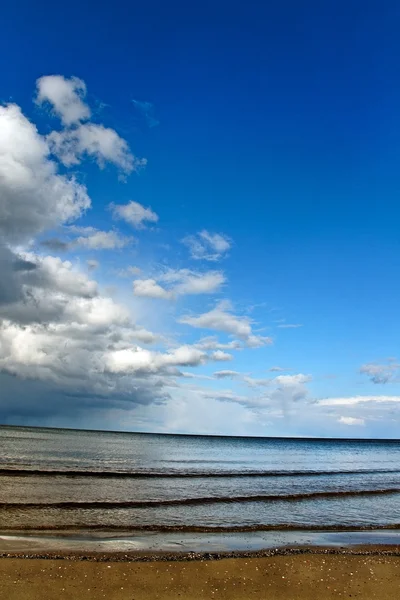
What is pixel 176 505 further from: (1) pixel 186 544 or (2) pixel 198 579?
(2) pixel 198 579

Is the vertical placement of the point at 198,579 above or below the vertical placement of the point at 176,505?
above

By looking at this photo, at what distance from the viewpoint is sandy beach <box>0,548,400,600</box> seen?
1167 centimetres

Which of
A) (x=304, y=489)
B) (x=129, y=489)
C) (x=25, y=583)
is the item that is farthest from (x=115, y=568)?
(x=304, y=489)

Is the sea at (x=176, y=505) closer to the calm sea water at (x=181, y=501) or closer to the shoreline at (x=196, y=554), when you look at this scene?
the calm sea water at (x=181, y=501)

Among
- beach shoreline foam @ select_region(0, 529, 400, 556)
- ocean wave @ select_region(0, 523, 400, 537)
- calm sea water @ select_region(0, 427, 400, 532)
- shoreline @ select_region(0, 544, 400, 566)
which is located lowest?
calm sea water @ select_region(0, 427, 400, 532)

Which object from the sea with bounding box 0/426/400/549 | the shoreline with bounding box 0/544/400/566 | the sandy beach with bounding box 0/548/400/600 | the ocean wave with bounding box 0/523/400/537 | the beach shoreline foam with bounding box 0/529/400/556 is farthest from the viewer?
the sea with bounding box 0/426/400/549

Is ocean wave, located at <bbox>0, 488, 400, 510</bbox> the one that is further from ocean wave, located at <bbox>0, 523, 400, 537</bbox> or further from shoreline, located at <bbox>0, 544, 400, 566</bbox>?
shoreline, located at <bbox>0, 544, 400, 566</bbox>

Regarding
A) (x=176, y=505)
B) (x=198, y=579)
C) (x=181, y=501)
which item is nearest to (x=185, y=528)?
(x=176, y=505)

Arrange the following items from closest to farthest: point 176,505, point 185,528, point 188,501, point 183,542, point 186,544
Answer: point 186,544, point 183,542, point 185,528, point 176,505, point 188,501

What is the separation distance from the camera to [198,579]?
12.7m

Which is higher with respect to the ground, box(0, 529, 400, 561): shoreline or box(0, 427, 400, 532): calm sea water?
box(0, 529, 400, 561): shoreline

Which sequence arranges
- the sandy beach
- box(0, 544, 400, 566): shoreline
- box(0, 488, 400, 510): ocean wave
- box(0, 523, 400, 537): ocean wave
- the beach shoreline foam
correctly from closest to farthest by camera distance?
1. the sandy beach
2. box(0, 544, 400, 566): shoreline
3. the beach shoreline foam
4. box(0, 523, 400, 537): ocean wave
5. box(0, 488, 400, 510): ocean wave

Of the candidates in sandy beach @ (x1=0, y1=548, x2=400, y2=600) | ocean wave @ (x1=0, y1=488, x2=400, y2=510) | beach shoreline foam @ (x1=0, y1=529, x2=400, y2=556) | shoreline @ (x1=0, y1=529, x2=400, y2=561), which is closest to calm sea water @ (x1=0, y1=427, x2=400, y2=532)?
ocean wave @ (x1=0, y1=488, x2=400, y2=510)

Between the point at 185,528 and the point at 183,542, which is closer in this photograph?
the point at 183,542
